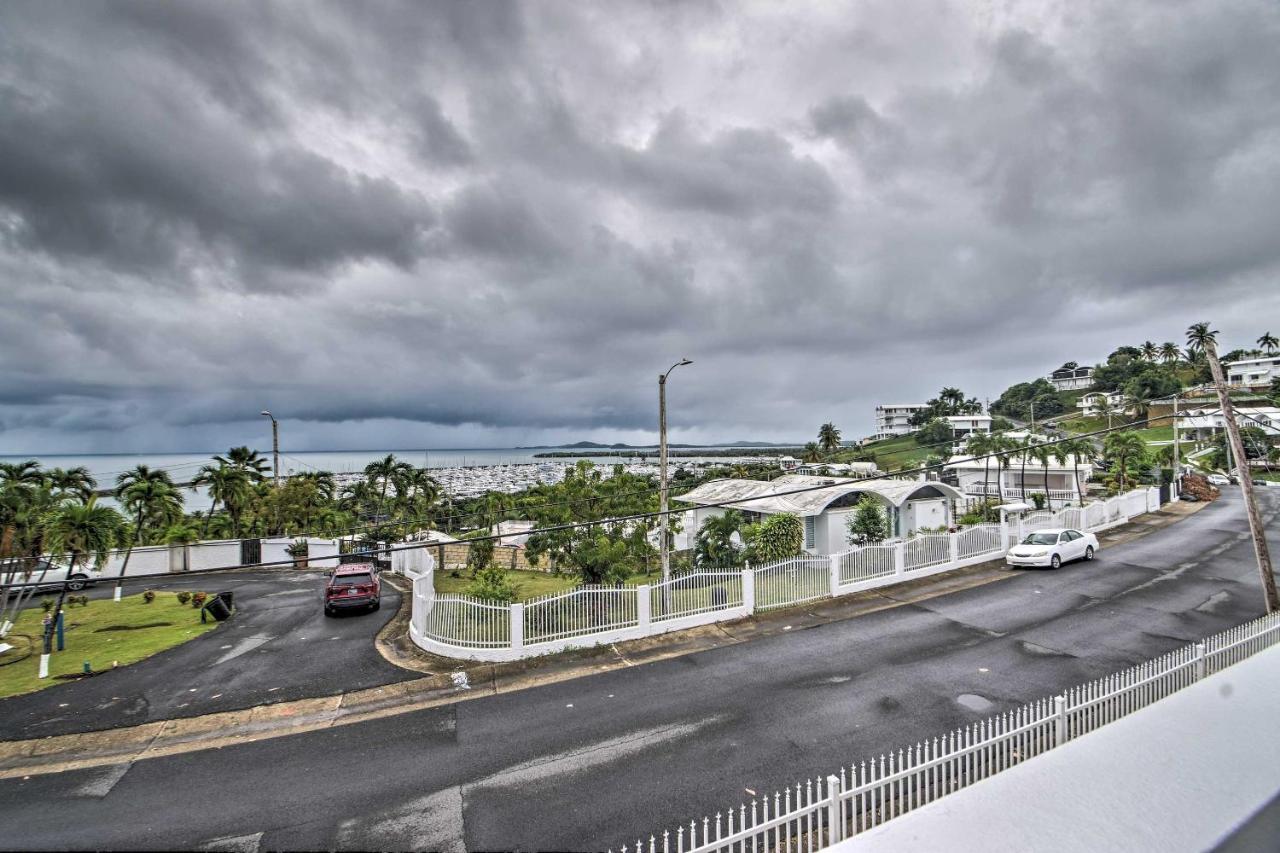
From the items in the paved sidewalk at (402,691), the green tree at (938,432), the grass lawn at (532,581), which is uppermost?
the green tree at (938,432)

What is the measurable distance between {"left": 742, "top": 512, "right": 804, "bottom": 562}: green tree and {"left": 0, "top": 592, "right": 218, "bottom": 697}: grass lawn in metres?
19.8

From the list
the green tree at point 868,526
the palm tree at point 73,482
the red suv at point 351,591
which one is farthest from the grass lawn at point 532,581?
the palm tree at point 73,482

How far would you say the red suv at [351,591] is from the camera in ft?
61.3

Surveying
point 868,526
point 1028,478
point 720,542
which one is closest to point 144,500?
point 720,542

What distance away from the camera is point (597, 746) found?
29.2 feet

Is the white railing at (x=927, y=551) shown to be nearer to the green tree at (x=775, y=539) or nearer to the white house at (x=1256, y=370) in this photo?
the green tree at (x=775, y=539)

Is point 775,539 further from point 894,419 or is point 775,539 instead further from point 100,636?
point 894,419

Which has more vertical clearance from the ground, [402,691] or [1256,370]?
[1256,370]

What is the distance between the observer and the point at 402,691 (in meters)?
11.8

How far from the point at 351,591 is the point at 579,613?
9819 millimetres

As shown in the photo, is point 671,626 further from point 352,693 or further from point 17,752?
point 17,752

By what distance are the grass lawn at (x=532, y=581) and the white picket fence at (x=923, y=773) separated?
46.2 feet

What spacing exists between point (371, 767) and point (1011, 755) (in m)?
9.16

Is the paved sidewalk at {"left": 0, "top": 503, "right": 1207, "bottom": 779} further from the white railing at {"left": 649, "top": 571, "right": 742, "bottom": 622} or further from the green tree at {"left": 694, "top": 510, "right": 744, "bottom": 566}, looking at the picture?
the green tree at {"left": 694, "top": 510, "right": 744, "bottom": 566}
